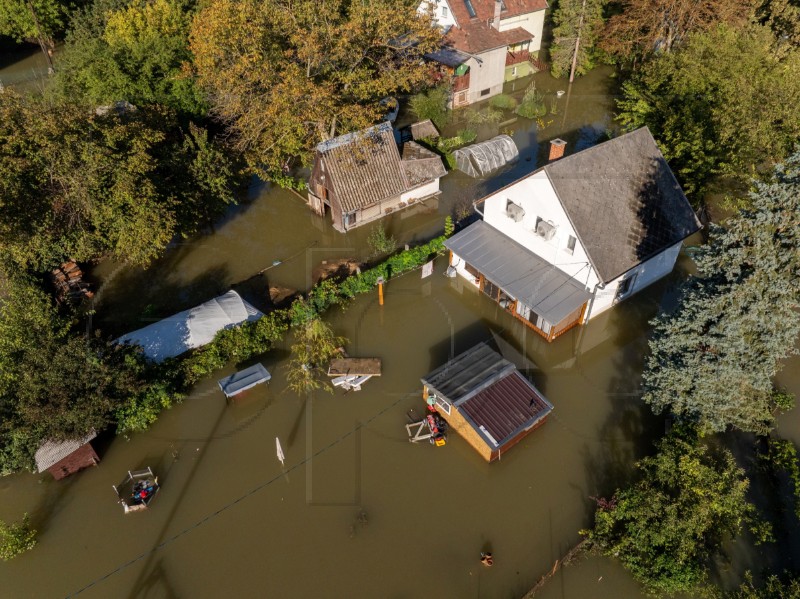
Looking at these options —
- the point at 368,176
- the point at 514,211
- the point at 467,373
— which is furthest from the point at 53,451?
the point at 514,211

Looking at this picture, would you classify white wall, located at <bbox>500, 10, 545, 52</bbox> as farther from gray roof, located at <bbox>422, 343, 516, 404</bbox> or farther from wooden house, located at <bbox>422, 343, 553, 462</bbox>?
wooden house, located at <bbox>422, 343, 553, 462</bbox>

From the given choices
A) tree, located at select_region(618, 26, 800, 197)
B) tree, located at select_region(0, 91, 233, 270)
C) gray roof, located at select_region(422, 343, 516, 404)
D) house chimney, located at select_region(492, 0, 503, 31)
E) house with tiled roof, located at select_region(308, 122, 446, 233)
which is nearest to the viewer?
gray roof, located at select_region(422, 343, 516, 404)

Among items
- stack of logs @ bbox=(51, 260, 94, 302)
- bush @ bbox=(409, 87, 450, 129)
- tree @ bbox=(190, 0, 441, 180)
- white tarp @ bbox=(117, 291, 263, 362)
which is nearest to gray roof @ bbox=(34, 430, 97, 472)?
white tarp @ bbox=(117, 291, 263, 362)

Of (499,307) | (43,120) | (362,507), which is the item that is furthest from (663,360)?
(43,120)

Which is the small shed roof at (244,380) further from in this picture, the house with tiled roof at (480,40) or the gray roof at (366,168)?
the house with tiled roof at (480,40)

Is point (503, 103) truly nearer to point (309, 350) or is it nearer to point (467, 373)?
point (309, 350)

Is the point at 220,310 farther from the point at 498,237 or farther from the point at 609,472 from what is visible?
the point at 609,472

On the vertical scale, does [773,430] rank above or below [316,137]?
below
